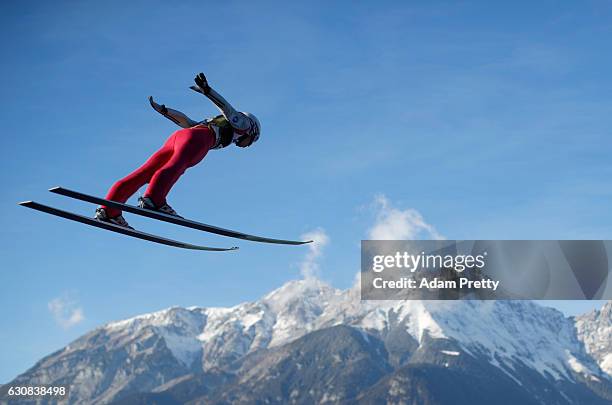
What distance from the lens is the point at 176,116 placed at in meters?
20.5

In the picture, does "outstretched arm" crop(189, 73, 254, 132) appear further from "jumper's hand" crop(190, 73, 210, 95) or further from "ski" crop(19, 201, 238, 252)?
"ski" crop(19, 201, 238, 252)

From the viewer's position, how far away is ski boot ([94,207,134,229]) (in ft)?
65.6

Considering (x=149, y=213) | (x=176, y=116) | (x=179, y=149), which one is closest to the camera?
(x=149, y=213)

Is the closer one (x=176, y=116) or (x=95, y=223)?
(x=95, y=223)

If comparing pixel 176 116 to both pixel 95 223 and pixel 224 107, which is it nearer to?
pixel 224 107

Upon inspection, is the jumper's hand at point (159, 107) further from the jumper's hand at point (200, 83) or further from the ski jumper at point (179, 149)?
the jumper's hand at point (200, 83)

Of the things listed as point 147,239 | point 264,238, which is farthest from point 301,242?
point 147,239

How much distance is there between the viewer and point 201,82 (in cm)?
1800

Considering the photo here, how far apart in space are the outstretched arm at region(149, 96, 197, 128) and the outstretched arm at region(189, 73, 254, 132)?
1.08 m

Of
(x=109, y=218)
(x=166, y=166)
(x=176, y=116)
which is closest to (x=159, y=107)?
(x=176, y=116)

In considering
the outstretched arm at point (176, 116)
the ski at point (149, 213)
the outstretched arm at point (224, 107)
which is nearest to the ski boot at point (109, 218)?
the ski at point (149, 213)

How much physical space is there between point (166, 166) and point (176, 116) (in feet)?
5.05

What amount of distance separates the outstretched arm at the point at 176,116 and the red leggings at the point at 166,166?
307 mm

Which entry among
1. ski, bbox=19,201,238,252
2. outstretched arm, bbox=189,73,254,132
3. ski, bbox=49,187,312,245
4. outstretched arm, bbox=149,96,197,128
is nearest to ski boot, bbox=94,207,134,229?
ski, bbox=19,201,238,252
